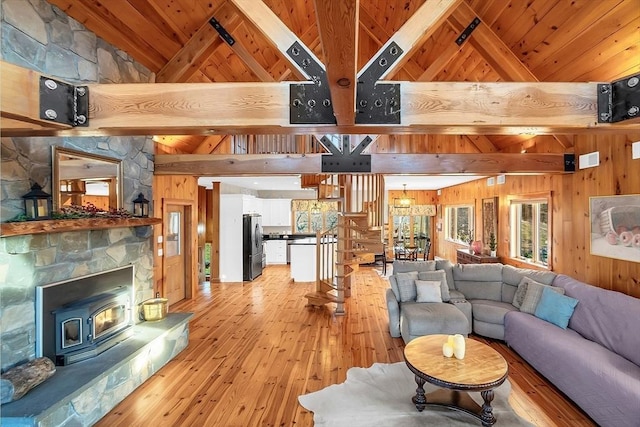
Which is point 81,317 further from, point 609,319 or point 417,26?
point 609,319

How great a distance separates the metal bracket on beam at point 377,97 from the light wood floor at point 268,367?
244 centimetres

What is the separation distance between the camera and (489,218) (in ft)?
21.4

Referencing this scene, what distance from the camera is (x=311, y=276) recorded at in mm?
7207

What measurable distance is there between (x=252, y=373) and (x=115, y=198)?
2533mm

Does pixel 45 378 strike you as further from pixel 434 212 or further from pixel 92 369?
pixel 434 212

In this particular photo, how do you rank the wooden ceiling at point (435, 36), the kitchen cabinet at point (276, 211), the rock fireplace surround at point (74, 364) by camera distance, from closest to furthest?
the rock fireplace surround at point (74, 364) < the wooden ceiling at point (435, 36) < the kitchen cabinet at point (276, 211)

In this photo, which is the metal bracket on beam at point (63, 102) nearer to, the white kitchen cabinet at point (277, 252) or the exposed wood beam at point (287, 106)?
the exposed wood beam at point (287, 106)

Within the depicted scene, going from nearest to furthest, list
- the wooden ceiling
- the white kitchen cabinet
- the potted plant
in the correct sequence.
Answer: the wooden ceiling < the potted plant < the white kitchen cabinet

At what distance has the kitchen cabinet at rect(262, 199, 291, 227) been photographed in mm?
9555

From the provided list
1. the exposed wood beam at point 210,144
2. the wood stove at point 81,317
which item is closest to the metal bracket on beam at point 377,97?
the wood stove at point 81,317

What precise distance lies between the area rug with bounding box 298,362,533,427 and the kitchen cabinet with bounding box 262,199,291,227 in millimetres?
6841

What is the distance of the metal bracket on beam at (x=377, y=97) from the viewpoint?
5.82ft

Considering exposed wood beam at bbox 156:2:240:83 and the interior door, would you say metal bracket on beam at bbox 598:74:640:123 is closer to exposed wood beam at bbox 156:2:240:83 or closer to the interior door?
exposed wood beam at bbox 156:2:240:83

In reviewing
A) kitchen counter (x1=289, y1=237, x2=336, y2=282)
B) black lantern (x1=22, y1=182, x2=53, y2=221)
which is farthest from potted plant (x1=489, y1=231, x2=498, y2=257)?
black lantern (x1=22, y1=182, x2=53, y2=221)
